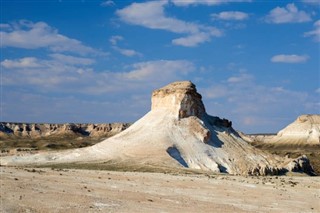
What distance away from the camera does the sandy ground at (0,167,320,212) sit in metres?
19.0

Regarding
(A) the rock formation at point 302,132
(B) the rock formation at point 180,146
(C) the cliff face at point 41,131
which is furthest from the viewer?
(C) the cliff face at point 41,131

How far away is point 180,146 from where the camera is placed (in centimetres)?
4325

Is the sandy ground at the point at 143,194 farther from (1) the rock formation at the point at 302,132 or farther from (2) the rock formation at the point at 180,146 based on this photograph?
(1) the rock formation at the point at 302,132

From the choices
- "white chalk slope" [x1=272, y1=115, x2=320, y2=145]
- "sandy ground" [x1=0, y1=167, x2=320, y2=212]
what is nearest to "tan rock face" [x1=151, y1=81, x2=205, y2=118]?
"sandy ground" [x1=0, y1=167, x2=320, y2=212]

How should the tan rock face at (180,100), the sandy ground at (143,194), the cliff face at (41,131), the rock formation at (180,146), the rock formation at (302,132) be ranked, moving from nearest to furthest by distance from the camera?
the sandy ground at (143,194), the rock formation at (180,146), the tan rock face at (180,100), the rock formation at (302,132), the cliff face at (41,131)

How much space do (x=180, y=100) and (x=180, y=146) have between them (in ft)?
19.1

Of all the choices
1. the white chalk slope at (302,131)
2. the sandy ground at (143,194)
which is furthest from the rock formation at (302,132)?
the sandy ground at (143,194)

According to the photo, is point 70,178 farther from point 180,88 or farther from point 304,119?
point 304,119

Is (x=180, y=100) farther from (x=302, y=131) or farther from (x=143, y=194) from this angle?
(x=302, y=131)

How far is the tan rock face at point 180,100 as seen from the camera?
47312 mm

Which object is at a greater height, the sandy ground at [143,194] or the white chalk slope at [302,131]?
the white chalk slope at [302,131]

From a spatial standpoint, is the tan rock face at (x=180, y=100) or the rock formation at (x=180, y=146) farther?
the tan rock face at (x=180, y=100)

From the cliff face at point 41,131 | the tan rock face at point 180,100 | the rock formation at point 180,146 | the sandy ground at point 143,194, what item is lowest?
the sandy ground at point 143,194

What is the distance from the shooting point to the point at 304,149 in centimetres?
13488
